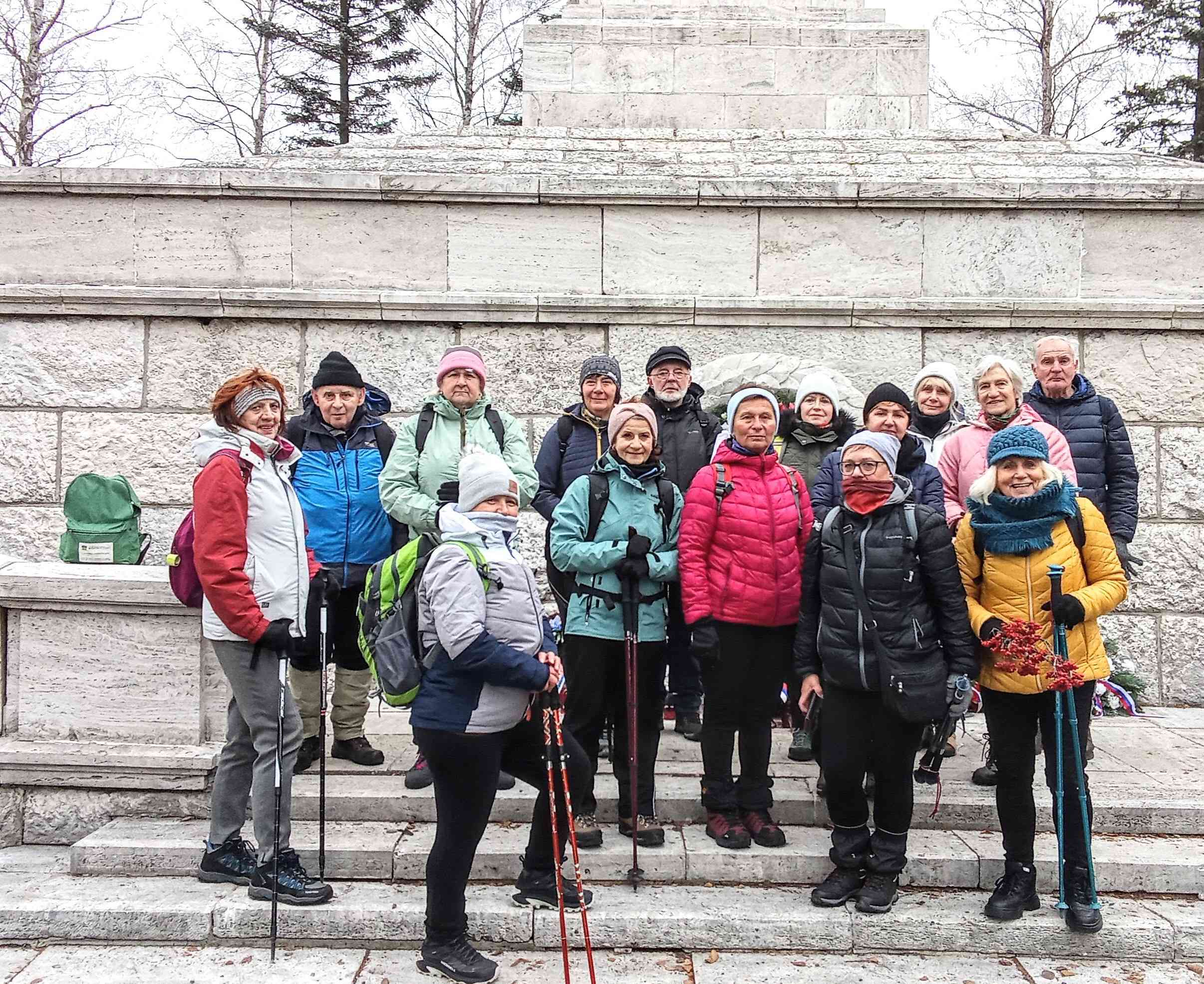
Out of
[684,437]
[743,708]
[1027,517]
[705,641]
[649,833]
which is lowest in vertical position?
[649,833]

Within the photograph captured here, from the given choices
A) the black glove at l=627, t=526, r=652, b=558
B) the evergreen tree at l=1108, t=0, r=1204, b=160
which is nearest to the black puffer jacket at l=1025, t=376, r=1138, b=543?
the black glove at l=627, t=526, r=652, b=558

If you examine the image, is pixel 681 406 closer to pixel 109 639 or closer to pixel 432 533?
pixel 432 533

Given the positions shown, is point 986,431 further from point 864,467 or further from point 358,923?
point 358,923

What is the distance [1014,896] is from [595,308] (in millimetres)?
4602

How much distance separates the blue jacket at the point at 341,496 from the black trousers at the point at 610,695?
1161 mm

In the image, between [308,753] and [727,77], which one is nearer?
[308,753]

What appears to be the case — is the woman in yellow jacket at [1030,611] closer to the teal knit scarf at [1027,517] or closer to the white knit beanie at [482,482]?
the teal knit scarf at [1027,517]

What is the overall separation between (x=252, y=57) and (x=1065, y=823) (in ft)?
83.2

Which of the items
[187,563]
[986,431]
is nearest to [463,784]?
[187,563]

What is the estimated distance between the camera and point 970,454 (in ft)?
15.6

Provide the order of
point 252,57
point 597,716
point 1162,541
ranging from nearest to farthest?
1. point 597,716
2. point 1162,541
3. point 252,57

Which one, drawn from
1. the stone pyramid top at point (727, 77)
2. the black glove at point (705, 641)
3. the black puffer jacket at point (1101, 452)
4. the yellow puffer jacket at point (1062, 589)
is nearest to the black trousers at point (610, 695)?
the black glove at point (705, 641)

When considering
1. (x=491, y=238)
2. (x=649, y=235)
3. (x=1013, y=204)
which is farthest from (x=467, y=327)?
(x=1013, y=204)

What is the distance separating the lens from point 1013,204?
7.20 meters
